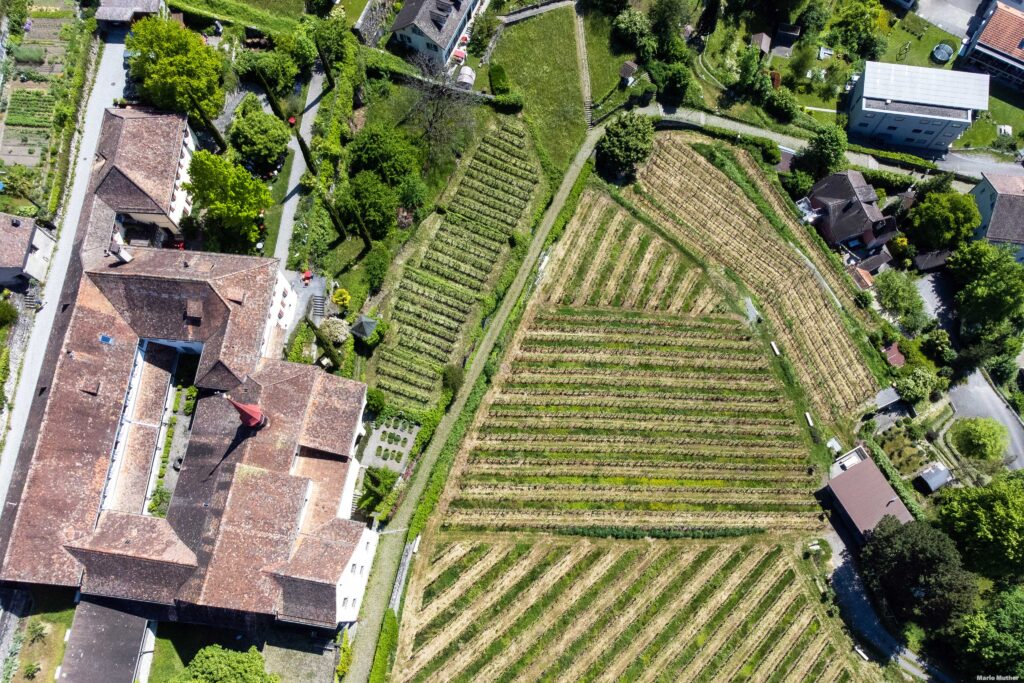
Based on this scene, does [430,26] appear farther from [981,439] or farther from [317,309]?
[981,439]

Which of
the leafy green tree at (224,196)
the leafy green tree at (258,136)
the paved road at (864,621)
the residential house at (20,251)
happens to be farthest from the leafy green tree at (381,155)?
the paved road at (864,621)

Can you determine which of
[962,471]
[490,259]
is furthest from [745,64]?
[962,471]

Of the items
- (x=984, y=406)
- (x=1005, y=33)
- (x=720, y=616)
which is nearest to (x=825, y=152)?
(x=984, y=406)

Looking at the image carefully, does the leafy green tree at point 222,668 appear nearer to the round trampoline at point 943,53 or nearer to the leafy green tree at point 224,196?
the leafy green tree at point 224,196

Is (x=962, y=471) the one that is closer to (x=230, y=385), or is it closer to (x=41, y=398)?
(x=230, y=385)

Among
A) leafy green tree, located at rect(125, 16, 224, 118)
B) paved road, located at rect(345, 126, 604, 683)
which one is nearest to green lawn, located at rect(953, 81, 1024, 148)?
paved road, located at rect(345, 126, 604, 683)

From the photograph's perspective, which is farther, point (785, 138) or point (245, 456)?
point (785, 138)
